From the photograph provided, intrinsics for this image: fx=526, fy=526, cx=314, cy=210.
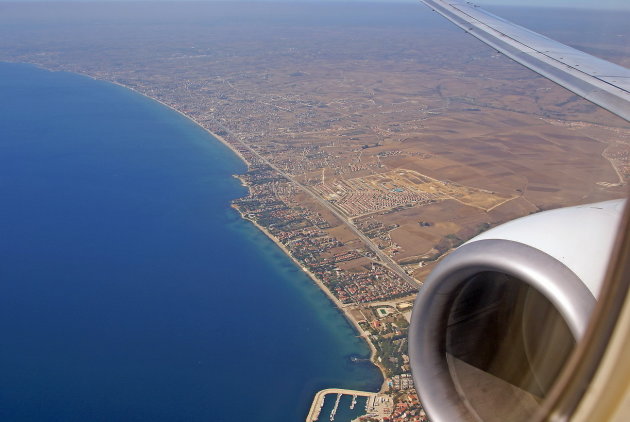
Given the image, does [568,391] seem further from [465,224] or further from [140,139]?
[140,139]

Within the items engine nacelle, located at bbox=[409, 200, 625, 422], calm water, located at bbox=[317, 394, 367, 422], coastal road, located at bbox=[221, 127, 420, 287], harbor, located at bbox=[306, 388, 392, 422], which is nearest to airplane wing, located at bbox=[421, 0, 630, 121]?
engine nacelle, located at bbox=[409, 200, 625, 422]

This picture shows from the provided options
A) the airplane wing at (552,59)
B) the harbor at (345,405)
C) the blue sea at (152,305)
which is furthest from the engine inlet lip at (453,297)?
the blue sea at (152,305)

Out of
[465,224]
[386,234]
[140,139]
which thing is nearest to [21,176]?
[140,139]

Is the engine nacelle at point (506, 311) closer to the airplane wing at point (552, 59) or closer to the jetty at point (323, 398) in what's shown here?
the airplane wing at point (552, 59)

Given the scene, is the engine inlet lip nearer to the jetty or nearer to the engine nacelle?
the engine nacelle

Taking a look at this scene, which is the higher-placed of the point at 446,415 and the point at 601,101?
the point at 601,101

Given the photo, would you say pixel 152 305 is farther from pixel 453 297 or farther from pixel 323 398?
pixel 453 297
